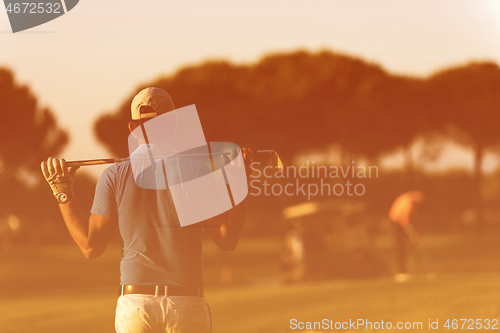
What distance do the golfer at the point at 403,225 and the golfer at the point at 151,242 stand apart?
9.57 m

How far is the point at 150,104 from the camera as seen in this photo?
233 cm

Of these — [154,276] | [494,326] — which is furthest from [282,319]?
[154,276]

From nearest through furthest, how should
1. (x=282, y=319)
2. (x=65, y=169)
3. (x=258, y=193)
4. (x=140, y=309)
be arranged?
(x=140, y=309) < (x=65, y=169) < (x=282, y=319) < (x=258, y=193)

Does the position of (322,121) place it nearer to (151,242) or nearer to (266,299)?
(266,299)

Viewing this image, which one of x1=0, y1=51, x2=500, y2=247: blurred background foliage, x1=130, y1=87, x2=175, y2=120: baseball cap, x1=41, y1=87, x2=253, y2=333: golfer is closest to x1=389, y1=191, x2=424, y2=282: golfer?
x1=0, y1=51, x2=500, y2=247: blurred background foliage

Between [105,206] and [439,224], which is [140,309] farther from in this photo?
[439,224]

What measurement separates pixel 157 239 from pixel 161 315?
29 centimetres

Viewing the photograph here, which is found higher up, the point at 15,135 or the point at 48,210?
the point at 15,135

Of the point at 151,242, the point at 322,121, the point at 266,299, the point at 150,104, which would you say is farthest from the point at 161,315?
the point at 322,121

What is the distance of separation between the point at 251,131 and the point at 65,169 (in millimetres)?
11856

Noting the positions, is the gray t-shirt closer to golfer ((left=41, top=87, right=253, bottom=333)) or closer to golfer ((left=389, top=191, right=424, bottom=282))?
golfer ((left=41, top=87, right=253, bottom=333))

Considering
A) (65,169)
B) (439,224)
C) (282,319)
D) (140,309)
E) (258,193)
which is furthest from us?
(439,224)

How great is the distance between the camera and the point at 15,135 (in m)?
13.7

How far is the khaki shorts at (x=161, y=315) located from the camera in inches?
86.7
